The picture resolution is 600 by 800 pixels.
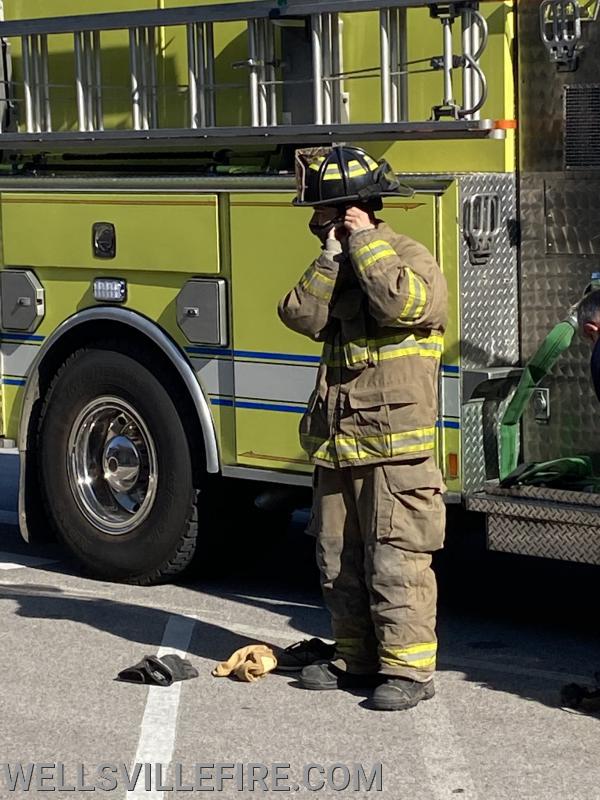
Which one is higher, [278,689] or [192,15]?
[192,15]

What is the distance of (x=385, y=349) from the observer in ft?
19.0

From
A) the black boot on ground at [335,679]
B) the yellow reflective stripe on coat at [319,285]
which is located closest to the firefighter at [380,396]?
the yellow reflective stripe on coat at [319,285]

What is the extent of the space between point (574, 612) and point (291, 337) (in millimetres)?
1611

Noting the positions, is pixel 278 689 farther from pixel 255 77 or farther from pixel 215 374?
pixel 255 77

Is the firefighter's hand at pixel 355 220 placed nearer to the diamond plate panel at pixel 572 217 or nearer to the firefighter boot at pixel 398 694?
the diamond plate panel at pixel 572 217

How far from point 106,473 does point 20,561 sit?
84 centimetres

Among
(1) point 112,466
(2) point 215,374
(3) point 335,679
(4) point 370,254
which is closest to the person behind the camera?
(4) point 370,254

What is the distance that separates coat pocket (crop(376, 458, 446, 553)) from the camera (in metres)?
5.83

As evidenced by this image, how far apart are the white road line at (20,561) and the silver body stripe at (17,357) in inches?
36.6

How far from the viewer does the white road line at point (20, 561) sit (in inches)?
322

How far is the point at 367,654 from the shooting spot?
6062 mm

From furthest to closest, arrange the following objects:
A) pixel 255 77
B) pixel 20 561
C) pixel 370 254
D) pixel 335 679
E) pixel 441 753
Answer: pixel 20 561 < pixel 255 77 < pixel 335 679 < pixel 370 254 < pixel 441 753

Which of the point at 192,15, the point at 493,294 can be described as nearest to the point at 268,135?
the point at 192,15

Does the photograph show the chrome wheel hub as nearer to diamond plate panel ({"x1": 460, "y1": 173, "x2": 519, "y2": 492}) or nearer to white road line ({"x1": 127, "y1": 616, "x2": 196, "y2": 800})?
white road line ({"x1": 127, "y1": 616, "x2": 196, "y2": 800})
